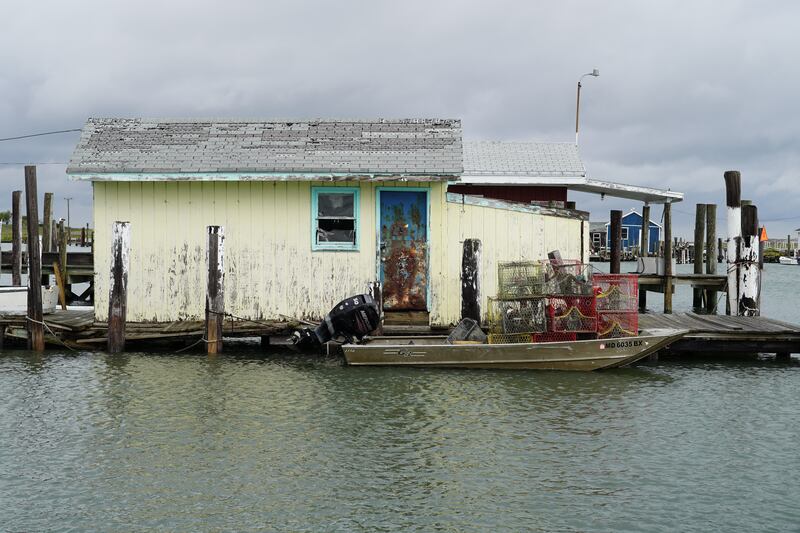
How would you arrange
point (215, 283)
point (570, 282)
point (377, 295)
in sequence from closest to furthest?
1. point (570, 282)
2. point (215, 283)
3. point (377, 295)

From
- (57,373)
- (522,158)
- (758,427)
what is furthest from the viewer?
(522,158)

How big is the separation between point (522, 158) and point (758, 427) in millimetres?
19373

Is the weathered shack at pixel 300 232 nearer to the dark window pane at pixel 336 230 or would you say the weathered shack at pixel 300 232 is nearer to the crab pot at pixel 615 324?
the dark window pane at pixel 336 230

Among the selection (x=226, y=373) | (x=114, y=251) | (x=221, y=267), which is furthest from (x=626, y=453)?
(x=114, y=251)

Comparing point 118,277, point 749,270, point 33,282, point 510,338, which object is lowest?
point 510,338

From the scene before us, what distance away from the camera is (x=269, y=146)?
60.0 ft

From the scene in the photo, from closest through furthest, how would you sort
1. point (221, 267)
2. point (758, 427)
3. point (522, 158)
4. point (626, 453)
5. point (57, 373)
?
point (626, 453) → point (758, 427) → point (57, 373) → point (221, 267) → point (522, 158)

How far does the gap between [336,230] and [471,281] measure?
3026 mm

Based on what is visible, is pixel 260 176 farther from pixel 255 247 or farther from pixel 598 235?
pixel 598 235

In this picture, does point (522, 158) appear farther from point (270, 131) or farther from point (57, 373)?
point (57, 373)

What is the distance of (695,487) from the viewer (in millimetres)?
9344

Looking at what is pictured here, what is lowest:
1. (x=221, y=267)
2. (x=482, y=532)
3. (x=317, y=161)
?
(x=482, y=532)

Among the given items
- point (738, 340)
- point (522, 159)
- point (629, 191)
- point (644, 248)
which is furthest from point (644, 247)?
point (738, 340)

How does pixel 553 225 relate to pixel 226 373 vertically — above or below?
above
